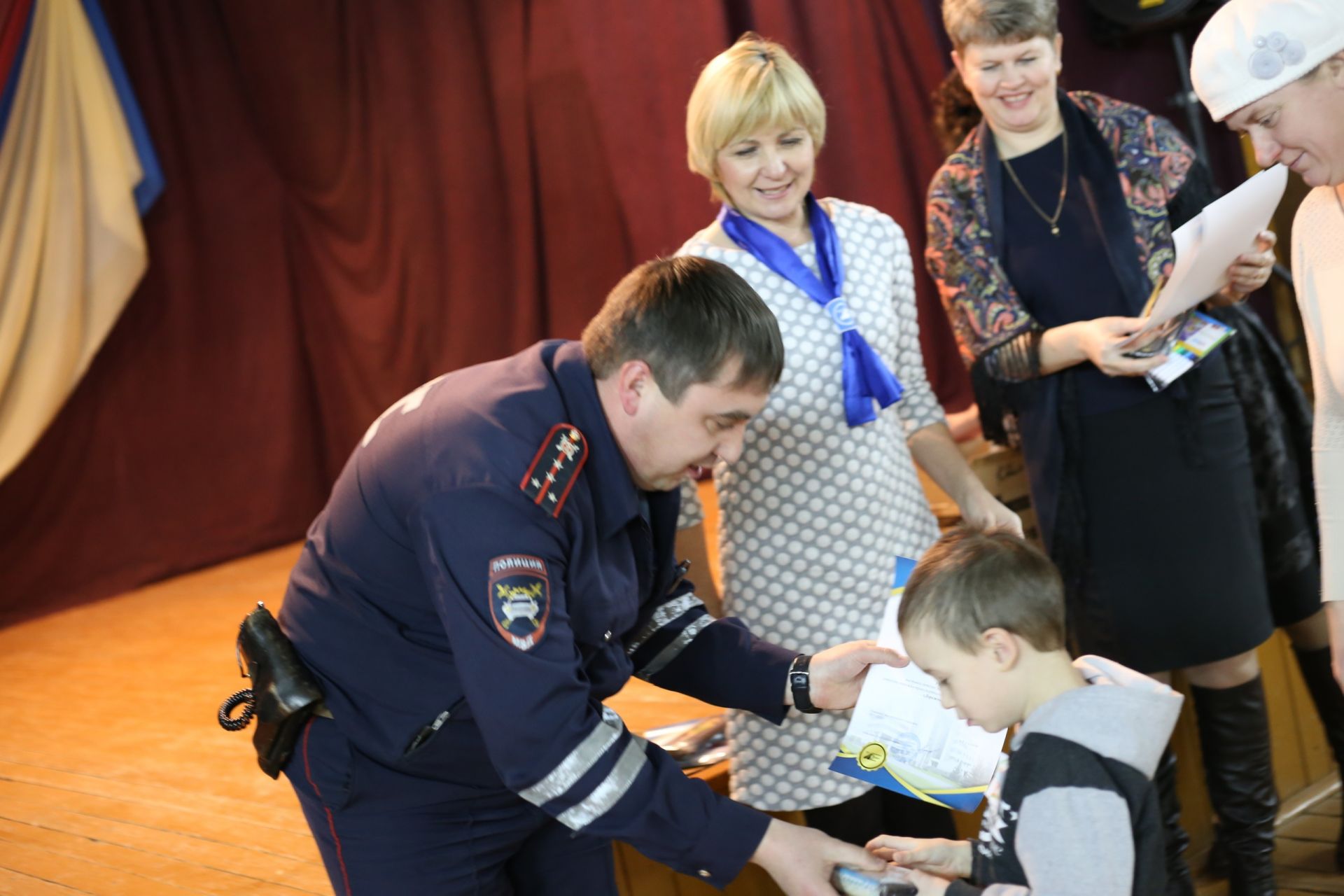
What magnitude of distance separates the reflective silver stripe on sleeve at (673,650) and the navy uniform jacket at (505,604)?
14cm

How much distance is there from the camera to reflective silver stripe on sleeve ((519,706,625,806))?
4.31 feet

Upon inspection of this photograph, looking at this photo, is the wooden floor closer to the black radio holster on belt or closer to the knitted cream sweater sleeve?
the black radio holster on belt

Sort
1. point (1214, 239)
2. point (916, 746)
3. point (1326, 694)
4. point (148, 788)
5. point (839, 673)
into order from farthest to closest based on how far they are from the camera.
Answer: point (148, 788)
point (1326, 694)
point (1214, 239)
point (839, 673)
point (916, 746)

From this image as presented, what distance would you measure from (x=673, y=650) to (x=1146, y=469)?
0.98m

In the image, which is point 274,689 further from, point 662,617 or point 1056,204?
point 1056,204

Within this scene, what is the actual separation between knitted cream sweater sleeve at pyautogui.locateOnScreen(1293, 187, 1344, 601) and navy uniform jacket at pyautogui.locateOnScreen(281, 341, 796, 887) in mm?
820

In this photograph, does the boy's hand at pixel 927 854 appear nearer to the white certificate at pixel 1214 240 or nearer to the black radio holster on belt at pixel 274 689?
the black radio holster on belt at pixel 274 689

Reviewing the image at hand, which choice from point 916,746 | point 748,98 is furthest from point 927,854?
point 748,98

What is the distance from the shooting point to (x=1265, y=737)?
2.32 metres

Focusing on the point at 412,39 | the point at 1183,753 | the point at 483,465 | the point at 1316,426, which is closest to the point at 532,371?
the point at 483,465

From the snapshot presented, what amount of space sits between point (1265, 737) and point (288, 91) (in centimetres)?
508

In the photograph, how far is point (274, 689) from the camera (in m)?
Answer: 1.45

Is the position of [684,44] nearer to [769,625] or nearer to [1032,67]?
[1032,67]

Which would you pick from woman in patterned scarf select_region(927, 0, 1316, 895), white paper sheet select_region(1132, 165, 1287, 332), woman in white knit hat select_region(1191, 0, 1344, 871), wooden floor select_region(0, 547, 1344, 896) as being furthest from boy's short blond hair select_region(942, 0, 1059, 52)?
wooden floor select_region(0, 547, 1344, 896)
